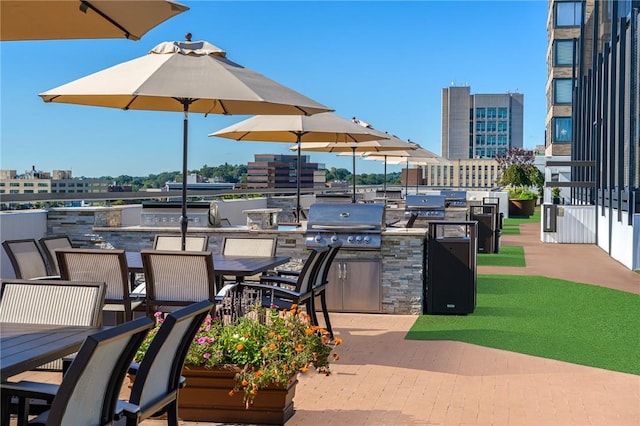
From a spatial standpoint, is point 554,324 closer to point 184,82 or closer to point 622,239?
point 184,82

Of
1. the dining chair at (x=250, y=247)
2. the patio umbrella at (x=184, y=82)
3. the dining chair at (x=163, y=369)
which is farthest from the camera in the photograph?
the dining chair at (x=250, y=247)

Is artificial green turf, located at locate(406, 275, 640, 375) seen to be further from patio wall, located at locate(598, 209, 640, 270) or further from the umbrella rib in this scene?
the umbrella rib

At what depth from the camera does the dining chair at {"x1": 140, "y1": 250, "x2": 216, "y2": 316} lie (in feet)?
21.6

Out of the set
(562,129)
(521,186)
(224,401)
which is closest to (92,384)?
(224,401)

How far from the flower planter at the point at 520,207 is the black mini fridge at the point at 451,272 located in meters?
28.4

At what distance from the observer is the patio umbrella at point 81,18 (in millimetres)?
4594

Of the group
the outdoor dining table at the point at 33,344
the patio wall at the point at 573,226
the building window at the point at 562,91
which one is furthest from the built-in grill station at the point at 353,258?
the building window at the point at 562,91

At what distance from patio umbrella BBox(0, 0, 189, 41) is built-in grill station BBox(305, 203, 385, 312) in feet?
16.4

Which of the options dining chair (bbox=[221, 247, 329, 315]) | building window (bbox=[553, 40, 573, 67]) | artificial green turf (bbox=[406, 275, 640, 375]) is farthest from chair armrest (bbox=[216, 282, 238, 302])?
building window (bbox=[553, 40, 573, 67])

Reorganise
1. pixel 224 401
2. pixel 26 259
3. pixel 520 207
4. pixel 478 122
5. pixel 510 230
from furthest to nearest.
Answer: pixel 478 122
pixel 520 207
pixel 510 230
pixel 26 259
pixel 224 401

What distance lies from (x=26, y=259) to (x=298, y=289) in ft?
8.16

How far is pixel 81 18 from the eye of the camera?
16.1 feet

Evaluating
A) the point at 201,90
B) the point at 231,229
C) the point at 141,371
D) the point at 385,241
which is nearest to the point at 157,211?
the point at 231,229

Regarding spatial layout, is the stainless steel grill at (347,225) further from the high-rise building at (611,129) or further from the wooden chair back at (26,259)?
the high-rise building at (611,129)
